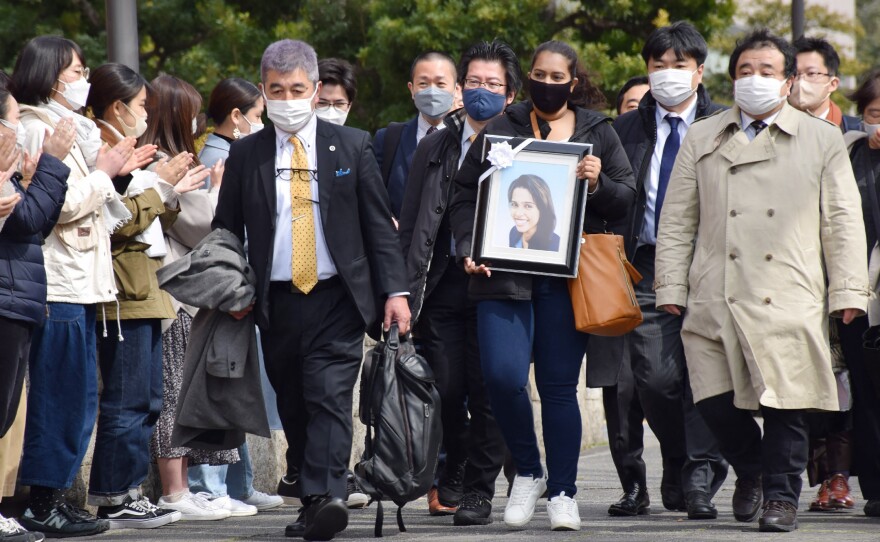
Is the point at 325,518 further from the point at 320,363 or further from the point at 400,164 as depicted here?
the point at 400,164

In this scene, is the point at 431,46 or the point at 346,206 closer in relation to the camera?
the point at 346,206

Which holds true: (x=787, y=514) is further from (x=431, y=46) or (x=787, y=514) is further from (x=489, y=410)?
(x=431, y=46)

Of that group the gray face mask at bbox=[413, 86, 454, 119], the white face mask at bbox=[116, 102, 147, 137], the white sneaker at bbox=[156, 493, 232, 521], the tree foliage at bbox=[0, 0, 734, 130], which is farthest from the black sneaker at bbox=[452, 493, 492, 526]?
the tree foliage at bbox=[0, 0, 734, 130]

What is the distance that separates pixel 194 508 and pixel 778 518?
2911 mm

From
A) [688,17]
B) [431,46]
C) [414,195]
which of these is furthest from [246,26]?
[414,195]

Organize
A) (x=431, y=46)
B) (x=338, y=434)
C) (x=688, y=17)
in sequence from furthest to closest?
1. (x=688, y=17)
2. (x=431, y=46)
3. (x=338, y=434)

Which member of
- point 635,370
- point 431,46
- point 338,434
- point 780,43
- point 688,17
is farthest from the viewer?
point 688,17

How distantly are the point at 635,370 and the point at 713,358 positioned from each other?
738mm

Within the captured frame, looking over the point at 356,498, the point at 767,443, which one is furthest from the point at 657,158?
the point at 356,498

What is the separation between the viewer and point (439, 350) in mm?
7125

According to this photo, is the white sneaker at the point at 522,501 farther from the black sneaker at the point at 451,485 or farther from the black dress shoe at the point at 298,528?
the black dress shoe at the point at 298,528

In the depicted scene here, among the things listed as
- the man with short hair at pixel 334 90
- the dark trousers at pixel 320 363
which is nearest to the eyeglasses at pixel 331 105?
the man with short hair at pixel 334 90

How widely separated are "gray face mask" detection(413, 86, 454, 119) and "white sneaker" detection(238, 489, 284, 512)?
228 cm

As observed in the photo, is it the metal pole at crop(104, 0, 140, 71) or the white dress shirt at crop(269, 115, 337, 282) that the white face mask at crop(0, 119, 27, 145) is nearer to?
the white dress shirt at crop(269, 115, 337, 282)
